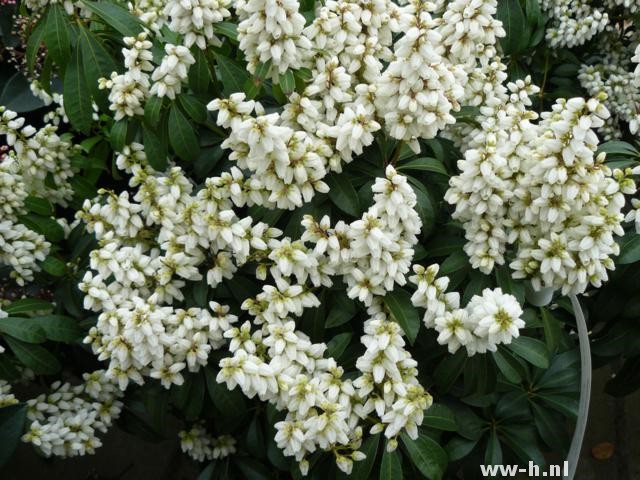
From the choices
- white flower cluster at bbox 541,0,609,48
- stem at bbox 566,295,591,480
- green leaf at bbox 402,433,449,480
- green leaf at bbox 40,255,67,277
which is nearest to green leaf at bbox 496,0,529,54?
white flower cluster at bbox 541,0,609,48

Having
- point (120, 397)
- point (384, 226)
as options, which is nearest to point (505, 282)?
point (384, 226)

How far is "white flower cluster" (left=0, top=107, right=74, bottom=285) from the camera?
2146mm

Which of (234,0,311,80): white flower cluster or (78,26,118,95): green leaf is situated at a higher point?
(234,0,311,80): white flower cluster

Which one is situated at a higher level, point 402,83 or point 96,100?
point 402,83

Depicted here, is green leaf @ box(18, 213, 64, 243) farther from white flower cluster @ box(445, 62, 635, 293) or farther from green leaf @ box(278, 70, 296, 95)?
white flower cluster @ box(445, 62, 635, 293)

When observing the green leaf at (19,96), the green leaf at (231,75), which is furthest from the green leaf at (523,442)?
the green leaf at (19,96)

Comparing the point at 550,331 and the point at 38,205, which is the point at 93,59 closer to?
the point at 38,205

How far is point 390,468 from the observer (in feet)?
6.01

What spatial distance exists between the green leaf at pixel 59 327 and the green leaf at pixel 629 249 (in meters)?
1.67

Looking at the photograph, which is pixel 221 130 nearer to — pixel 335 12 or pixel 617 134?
pixel 335 12

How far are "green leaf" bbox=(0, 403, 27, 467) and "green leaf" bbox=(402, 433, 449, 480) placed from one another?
114cm

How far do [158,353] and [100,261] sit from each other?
1.00 ft

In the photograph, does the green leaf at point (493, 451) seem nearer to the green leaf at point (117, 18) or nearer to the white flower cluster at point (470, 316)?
the white flower cluster at point (470, 316)

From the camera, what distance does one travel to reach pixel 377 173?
6.28 ft
